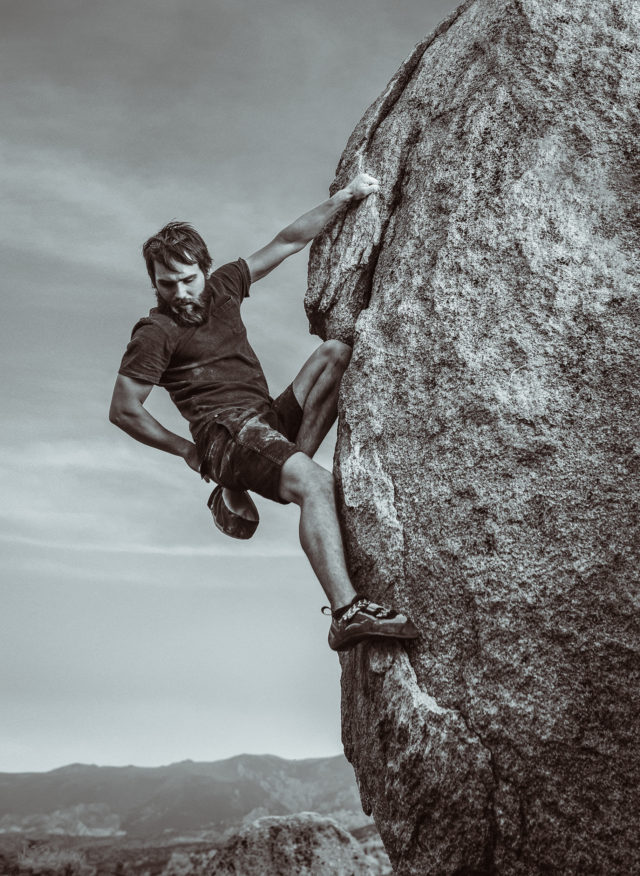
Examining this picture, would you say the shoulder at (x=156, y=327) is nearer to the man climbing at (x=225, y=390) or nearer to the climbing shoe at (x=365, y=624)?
the man climbing at (x=225, y=390)

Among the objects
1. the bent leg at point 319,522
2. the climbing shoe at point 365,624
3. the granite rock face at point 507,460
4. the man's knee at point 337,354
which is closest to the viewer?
the granite rock face at point 507,460

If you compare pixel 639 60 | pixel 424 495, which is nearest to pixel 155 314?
pixel 424 495

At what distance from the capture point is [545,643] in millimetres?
4746

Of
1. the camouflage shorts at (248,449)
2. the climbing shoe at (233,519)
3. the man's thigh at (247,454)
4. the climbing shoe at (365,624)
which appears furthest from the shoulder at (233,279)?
the climbing shoe at (365,624)

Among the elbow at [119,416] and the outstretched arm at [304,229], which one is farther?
the outstretched arm at [304,229]

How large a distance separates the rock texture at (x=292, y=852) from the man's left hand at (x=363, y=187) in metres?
6.49

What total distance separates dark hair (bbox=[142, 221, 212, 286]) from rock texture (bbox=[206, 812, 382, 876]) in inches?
232

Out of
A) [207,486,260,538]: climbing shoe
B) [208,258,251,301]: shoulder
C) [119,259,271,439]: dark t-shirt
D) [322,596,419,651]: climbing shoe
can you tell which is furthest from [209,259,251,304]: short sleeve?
[322,596,419,651]: climbing shoe

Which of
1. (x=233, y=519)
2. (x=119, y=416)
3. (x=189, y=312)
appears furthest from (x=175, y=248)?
(x=233, y=519)

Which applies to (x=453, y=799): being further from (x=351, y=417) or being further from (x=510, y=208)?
(x=510, y=208)

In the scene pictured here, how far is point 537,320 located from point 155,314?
283 centimetres

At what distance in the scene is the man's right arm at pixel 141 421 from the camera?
6055 mm

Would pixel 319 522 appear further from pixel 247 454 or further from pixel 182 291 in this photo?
pixel 182 291

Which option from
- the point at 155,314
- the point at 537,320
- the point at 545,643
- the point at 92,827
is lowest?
the point at 92,827
